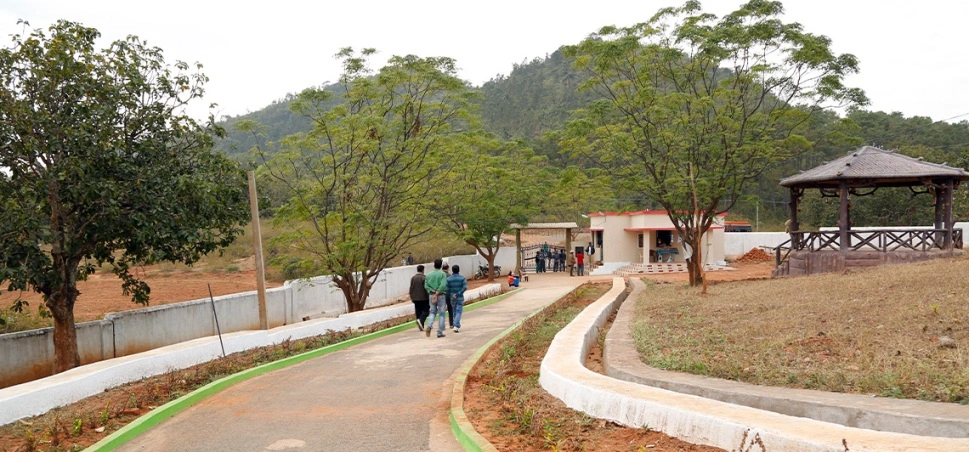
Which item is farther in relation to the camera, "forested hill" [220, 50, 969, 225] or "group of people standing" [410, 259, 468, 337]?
"forested hill" [220, 50, 969, 225]

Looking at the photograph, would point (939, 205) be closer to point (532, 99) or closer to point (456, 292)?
point (456, 292)

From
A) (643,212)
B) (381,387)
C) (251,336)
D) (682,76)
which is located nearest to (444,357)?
(381,387)

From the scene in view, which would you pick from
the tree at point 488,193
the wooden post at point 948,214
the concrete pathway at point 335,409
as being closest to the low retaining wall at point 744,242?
the tree at point 488,193

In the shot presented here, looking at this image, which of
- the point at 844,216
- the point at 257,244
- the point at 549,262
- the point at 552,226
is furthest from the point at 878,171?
the point at 549,262

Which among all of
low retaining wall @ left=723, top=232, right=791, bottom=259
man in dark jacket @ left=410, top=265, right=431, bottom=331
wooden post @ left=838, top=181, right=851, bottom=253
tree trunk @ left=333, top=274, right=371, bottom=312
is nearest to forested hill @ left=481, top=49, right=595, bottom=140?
low retaining wall @ left=723, top=232, right=791, bottom=259

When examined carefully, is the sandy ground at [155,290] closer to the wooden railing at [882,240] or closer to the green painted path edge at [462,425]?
the green painted path edge at [462,425]

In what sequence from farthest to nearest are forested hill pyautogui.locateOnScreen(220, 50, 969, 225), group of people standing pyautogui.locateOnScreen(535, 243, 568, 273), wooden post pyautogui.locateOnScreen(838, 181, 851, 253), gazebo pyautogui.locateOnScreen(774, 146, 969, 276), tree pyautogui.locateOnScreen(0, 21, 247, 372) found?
forested hill pyautogui.locateOnScreen(220, 50, 969, 225) → group of people standing pyautogui.locateOnScreen(535, 243, 568, 273) → wooden post pyautogui.locateOnScreen(838, 181, 851, 253) → gazebo pyautogui.locateOnScreen(774, 146, 969, 276) → tree pyautogui.locateOnScreen(0, 21, 247, 372)

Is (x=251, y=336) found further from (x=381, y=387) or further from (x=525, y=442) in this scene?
(x=525, y=442)

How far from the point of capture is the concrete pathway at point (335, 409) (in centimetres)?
684

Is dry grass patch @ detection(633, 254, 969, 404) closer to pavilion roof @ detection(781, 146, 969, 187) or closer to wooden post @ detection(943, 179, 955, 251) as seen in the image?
pavilion roof @ detection(781, 146, 969, 187)

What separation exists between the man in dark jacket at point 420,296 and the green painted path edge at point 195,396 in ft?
3.16

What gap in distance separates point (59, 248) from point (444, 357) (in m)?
6.84

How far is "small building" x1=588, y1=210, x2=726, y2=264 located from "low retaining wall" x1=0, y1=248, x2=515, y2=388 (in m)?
16.9

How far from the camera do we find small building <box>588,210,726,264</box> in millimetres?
40344
